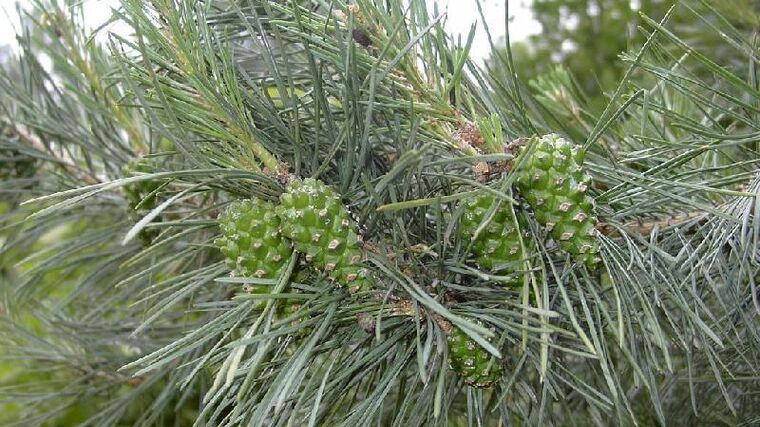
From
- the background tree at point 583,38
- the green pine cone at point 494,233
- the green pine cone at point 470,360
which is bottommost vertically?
the background tree at point 583,38

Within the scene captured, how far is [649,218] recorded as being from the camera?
1.76 feet

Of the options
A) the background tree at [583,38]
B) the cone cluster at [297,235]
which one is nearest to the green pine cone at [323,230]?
the cone cluster at [297,235]

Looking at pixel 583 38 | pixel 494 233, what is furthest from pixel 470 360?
pixel 583 38

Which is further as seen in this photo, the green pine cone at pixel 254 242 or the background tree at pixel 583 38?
the background tree at pixel 583 38

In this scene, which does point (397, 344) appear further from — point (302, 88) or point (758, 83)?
point (758, 83)

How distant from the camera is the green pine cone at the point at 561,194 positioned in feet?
1.25

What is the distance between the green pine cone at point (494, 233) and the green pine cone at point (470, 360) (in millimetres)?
41

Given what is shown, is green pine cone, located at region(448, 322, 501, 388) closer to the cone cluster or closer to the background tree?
the cone cluster

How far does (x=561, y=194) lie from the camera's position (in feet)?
1.25

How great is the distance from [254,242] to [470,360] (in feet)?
0.44

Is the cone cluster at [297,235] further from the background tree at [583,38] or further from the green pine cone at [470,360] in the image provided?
the background tree at [583,38]

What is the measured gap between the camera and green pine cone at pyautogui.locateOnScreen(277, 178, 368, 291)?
1.22ft

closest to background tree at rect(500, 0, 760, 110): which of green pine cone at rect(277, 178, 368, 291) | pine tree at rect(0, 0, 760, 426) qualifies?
pine tree at rect(0, 0, 760, 426)

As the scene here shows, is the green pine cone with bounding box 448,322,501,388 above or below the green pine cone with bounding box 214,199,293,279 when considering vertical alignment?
below
